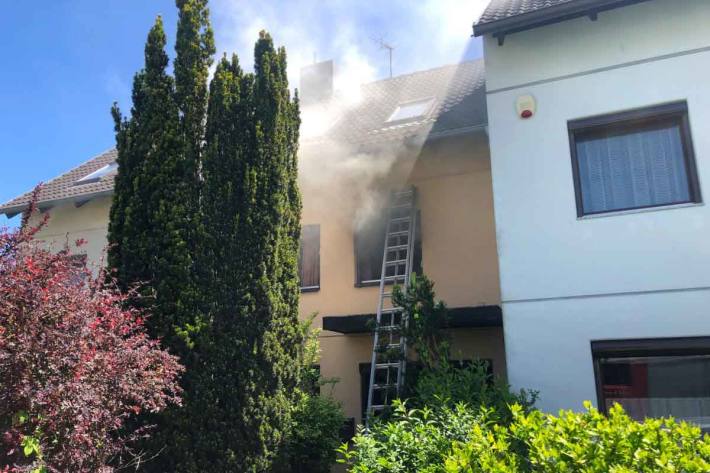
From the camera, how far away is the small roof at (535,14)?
21.9 ft

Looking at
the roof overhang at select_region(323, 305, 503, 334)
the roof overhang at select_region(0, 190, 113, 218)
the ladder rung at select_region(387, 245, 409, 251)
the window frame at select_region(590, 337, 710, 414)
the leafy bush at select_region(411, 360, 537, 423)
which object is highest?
the roof overhang at select_region(0, 190, 113, 218)

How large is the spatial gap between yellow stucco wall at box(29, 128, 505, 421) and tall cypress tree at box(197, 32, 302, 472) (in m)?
2.82

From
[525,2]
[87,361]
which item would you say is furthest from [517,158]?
[87,361]

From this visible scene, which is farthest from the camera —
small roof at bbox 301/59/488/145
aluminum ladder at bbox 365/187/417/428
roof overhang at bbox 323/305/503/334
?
small roof at bbox 301/59/488/145

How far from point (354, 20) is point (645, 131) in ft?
16.7

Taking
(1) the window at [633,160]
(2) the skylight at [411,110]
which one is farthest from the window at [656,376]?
(2) the skylight at [411,110]

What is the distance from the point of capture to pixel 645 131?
672 centimetres

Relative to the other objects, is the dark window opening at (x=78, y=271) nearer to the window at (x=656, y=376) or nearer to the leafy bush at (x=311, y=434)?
the leafy bush at (x=311, y=434)

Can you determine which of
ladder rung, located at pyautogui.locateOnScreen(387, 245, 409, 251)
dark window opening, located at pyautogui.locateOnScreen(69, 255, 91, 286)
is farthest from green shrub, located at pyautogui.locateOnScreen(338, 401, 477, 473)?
ladder rung, located at pyautogui.locateOnScreen(387, 245, 409, 251)

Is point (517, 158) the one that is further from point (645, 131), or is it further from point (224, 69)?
point (224, 69)

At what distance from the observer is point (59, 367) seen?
4.50m

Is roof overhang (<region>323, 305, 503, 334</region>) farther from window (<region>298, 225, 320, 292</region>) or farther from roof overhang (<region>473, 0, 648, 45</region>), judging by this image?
roof overhang (<region>473, 0, 648, 45</region>)

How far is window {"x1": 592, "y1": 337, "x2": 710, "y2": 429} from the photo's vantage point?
6.02 m

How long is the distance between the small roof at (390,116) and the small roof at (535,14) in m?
Answer: 1.59
